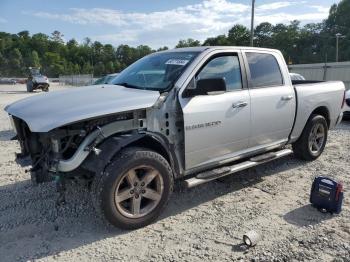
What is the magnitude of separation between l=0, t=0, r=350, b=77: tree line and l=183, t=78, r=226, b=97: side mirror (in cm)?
7423

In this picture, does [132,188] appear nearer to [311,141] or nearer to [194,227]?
[194,227]

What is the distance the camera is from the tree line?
83.8 metres

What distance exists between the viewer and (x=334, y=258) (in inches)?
135

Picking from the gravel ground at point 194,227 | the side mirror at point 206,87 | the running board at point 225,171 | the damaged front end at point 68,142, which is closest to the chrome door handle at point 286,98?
the running board at point 225,171

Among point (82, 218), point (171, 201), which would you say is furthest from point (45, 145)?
point (171, 201)

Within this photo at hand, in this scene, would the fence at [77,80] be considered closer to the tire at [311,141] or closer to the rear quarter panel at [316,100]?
the rear quarter panel at [316,100]

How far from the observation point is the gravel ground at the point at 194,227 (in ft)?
11.6

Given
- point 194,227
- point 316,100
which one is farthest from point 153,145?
point 316,100

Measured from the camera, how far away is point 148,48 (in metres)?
117

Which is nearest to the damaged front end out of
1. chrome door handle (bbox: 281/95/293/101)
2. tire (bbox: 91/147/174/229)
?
tire (bbox: 91/147/174/229)

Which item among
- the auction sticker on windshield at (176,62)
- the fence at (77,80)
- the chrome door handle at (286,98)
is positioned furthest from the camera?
the fence at (77,80)

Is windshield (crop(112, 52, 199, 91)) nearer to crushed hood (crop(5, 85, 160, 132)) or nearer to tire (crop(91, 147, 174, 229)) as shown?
crushed hood (crop(5, 85, 160, 132))

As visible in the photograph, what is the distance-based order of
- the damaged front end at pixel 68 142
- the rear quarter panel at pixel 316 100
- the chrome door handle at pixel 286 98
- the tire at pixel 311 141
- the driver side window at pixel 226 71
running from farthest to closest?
1. the tire at pixel 311 141
2. the rear quarter panel at pixel 316 100
3. the chrome door handle at pixel 286 98
4. the driver side window at pixel 226 71
5. the damaged front end at pixel 68 142

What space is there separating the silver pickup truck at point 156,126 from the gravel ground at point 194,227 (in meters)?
0.35
